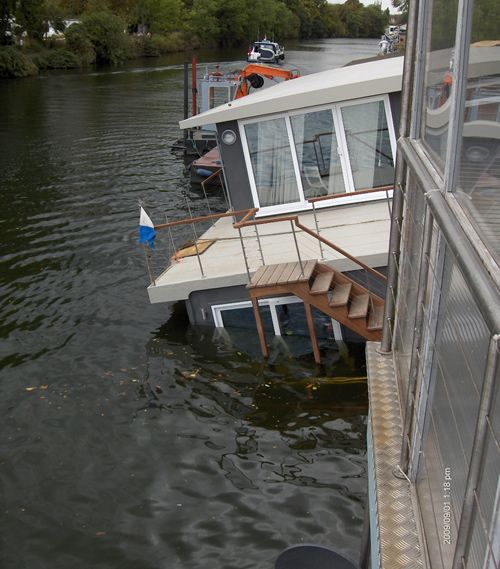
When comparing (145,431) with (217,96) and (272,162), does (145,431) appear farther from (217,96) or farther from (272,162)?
(217,96)

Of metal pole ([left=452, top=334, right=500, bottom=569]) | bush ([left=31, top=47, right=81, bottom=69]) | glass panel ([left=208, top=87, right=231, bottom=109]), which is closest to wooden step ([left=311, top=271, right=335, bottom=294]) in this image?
metal pole ([left=452, top=334, right=500, bottom=569])

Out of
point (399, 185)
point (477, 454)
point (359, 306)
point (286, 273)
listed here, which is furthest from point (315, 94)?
point (477, 454)

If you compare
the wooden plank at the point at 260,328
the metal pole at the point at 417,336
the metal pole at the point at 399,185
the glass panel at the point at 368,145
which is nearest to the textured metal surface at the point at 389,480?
the metal pole at the point at 417,336

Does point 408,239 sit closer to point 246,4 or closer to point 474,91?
point 474,91

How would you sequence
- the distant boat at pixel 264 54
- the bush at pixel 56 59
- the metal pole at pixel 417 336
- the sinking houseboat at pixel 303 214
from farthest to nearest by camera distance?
the bush at pixel 56 59 → the distant boat at pixel 264 54 → the sinking houseboat at pixel 303 214 → the metal pole at pixel 417 336

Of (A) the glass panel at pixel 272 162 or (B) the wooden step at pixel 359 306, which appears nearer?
(B) the wooden step at pixel 359 306

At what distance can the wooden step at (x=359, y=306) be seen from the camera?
35.4 ft

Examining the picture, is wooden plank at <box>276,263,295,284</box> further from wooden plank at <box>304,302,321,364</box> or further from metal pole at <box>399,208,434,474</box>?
metal pole at <box>399,208,434,474</box>

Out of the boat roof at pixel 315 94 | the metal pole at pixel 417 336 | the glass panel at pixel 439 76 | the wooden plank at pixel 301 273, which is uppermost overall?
the glass panel at pixel 439 76

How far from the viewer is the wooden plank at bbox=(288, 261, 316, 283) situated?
10.8 m

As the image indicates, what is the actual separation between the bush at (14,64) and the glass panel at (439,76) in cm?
5358

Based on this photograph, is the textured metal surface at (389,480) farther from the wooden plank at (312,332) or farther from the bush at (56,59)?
the bush at (56,59)

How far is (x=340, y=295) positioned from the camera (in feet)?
36.0

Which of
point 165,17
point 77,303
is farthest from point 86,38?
point 77,303
